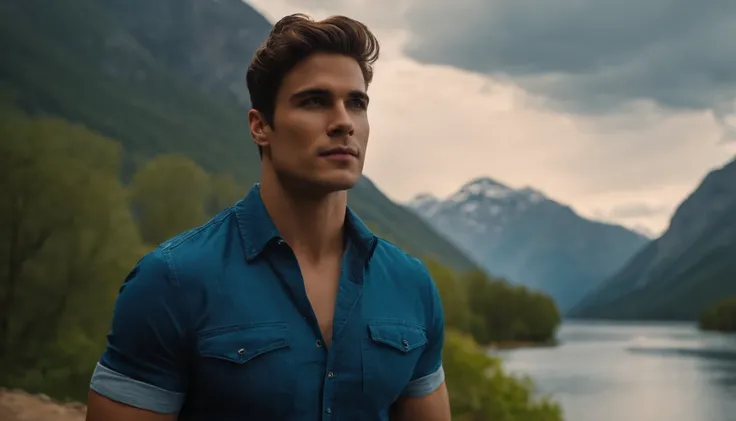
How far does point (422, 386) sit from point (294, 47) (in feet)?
4.31

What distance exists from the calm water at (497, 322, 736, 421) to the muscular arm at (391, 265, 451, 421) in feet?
138

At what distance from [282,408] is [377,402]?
0.35m

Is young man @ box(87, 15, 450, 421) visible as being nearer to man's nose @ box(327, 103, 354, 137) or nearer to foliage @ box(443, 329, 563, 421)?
man's nose @ box(327, 103, 354, 137)

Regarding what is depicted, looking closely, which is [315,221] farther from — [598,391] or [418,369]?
[598,391]

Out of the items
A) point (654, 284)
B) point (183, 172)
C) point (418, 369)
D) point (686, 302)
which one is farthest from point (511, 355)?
point (654, 284)

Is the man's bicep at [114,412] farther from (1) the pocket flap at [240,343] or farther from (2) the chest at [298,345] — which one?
(1) the pocket flap at [240,343]

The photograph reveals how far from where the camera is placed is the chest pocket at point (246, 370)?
245 centimetres

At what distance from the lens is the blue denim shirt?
2447 millimetres

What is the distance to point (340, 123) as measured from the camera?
8.64 ft

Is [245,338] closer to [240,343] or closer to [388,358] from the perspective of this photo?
[240,343]

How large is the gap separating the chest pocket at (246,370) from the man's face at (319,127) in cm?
54

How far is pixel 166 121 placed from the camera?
7111 inches

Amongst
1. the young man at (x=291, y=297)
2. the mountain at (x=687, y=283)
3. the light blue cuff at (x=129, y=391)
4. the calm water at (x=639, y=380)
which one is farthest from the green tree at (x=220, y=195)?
the mountain at (x=687, y=283)

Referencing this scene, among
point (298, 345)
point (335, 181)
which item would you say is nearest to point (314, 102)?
point (335, 181)
